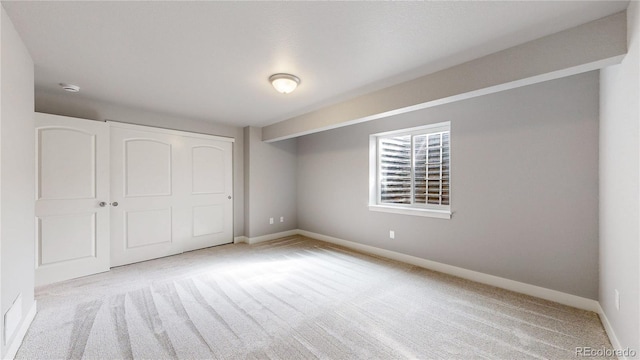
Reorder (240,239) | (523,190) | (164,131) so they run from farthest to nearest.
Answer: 1. (240,239)
2. (164,131)
3. (523,190)

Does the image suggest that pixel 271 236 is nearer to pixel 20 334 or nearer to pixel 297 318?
pixel 297 318

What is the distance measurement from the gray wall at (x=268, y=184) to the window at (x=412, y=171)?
6.59 feet

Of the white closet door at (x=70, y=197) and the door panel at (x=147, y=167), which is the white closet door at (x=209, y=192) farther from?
the white closet door at (x=70, y=197)

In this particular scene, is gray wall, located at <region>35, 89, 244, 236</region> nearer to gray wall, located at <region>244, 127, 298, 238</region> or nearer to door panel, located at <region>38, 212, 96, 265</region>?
gray wall, located at <region>244, 127, 298, 238</region>

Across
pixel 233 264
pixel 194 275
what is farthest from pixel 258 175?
pixel 194 275

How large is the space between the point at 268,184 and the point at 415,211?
114 inches

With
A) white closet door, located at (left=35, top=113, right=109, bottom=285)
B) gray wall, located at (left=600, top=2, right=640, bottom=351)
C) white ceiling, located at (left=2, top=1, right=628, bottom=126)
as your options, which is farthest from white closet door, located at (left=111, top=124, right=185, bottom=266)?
gray wall, located at (left=600, top=2, right=640, bottom=351)

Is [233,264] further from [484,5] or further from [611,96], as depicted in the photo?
[611,96]

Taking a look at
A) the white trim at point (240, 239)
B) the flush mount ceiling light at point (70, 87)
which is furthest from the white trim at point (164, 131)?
the white trim at point (240, 239)

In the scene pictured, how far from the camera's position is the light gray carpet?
72.0 inches

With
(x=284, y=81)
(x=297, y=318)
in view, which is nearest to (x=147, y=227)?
(x=297, y=318)

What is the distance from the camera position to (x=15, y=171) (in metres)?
1.86

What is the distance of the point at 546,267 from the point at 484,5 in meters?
2.54

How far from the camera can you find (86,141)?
10.6 feet
